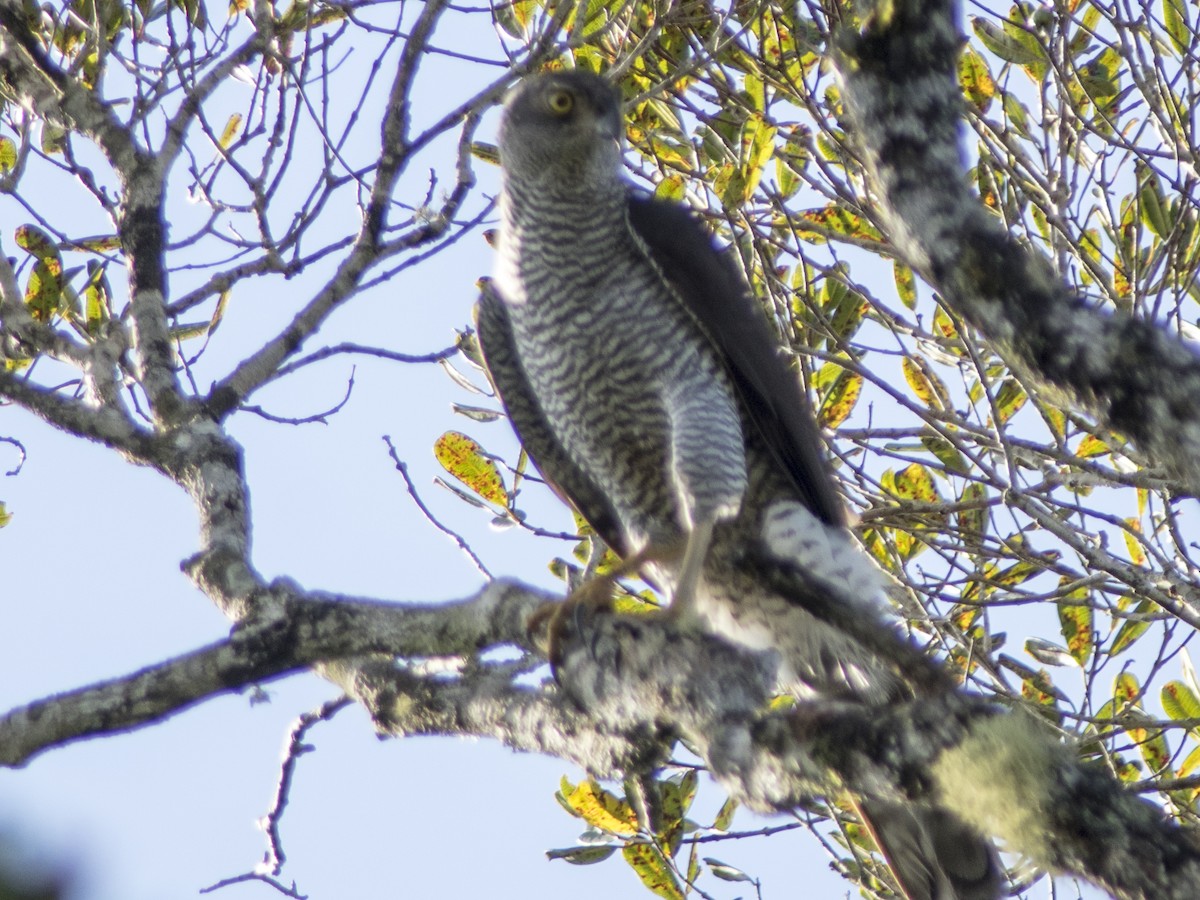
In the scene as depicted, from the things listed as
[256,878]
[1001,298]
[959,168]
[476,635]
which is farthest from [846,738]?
[256,878]

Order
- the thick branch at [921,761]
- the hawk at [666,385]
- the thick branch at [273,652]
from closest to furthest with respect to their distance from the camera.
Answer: the thick branch at [921,761] < the thick branch at [273,652] < the hawk at [666,385]

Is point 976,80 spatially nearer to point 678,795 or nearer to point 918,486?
point 918,486

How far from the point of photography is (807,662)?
4133 millimetres

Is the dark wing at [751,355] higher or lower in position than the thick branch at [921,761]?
higher

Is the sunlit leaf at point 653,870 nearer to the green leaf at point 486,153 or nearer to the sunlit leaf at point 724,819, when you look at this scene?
the sunlit leaf at point 724,819

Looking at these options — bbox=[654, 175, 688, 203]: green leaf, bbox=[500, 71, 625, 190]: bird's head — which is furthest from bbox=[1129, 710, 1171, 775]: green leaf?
bbox=[500, 71, 625, 190]: bird's head

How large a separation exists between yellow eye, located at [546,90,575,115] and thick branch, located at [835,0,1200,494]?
2.41 m

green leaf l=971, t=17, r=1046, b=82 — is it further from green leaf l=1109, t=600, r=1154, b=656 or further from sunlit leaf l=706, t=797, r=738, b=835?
sunlit leaf l=706, t=797, r=738, b=835

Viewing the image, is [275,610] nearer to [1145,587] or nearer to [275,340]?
[275,340]

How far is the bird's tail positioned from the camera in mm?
3201

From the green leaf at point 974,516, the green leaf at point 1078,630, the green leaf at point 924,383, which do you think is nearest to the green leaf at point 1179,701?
the green leaf at point 1078,630

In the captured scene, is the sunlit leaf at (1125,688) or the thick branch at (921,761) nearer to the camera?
the thick branch at (921,761)

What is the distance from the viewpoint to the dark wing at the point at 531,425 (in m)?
4.37

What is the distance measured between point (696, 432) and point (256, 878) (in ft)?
5.22
